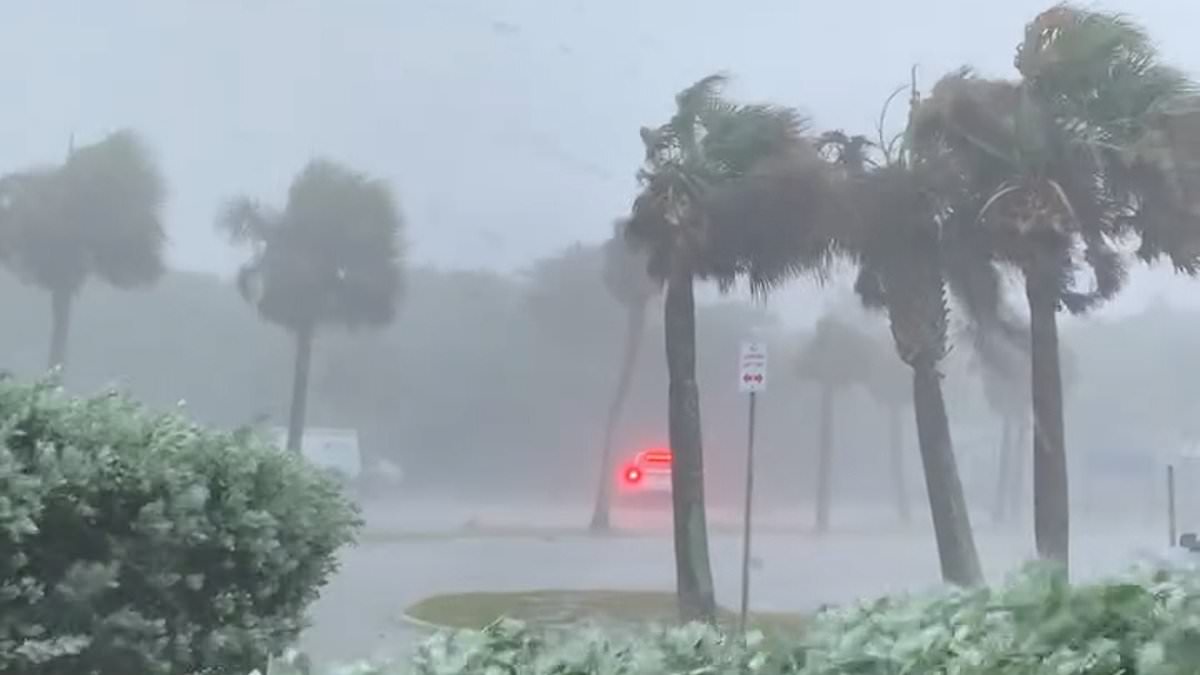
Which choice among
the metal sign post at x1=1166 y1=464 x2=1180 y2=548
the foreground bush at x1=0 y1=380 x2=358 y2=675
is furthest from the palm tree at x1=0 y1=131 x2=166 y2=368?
the metal sign post at x1=1166 y1=464 x2=1180 y2=548

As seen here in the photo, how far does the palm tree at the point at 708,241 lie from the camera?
20.9 ft

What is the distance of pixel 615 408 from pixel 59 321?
98.4 inches

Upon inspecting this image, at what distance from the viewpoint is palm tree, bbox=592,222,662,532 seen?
6480 mm

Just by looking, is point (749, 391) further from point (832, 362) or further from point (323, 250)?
point (323, 250)

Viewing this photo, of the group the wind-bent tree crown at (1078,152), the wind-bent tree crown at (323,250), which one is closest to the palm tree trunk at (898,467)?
the wind-bent tree crown at (1078,152)

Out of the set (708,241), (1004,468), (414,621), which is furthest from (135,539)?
(1004,468)

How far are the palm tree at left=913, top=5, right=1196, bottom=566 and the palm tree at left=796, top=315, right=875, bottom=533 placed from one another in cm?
69

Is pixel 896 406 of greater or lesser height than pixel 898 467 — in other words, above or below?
above

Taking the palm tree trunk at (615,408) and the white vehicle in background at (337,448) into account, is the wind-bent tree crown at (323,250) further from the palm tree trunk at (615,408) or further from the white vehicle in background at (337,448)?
the palm tree trunk at (615,408)

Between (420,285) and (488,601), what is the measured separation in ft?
4.70

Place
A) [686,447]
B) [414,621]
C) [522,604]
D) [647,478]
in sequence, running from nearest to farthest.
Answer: [414,621]
[522,604]
[686,447]
[647,478]

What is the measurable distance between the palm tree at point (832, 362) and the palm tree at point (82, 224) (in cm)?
Answer: 292

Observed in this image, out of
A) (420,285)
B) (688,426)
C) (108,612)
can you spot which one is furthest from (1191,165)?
(108,612)

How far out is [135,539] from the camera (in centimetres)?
417
